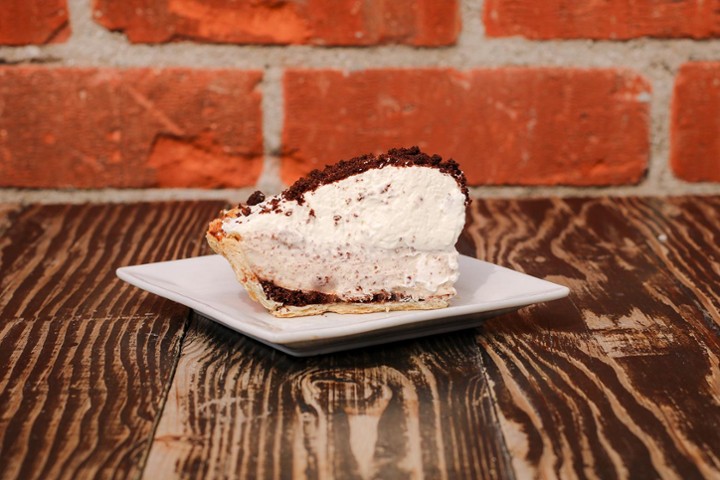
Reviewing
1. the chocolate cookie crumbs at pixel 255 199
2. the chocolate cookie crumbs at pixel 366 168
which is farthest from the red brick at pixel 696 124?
the chocolate cookie crumbs at pixel 255 199

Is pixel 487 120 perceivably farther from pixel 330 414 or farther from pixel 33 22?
pixel 330 414

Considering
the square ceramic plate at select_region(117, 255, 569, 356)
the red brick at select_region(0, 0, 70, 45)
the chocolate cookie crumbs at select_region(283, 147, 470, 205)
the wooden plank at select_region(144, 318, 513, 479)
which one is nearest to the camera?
the wooden plank at select_region(144, 318, 513, 479)

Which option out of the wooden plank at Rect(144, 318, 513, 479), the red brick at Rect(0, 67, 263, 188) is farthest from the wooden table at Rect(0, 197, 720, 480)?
the red brick at Rect(0, 67, 263, 188)

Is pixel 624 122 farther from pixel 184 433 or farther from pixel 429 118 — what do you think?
pixel 184 433

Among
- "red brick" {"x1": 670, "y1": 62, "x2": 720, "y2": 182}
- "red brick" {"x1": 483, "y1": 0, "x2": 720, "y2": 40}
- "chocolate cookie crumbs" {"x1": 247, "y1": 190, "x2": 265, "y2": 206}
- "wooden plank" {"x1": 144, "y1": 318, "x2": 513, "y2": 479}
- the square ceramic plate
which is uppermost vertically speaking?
"red brick" {"x1": 483, "y1": 0, "x2": 720, "y2": 40}

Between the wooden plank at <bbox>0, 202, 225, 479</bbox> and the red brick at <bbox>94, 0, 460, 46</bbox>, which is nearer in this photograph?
the wooden plank at <bbox>0, 202, 225, 479</bbox>

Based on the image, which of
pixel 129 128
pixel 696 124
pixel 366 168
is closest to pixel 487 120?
pixel 696 124

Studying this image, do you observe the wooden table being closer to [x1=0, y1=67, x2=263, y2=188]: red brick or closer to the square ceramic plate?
the square ceramic plate
